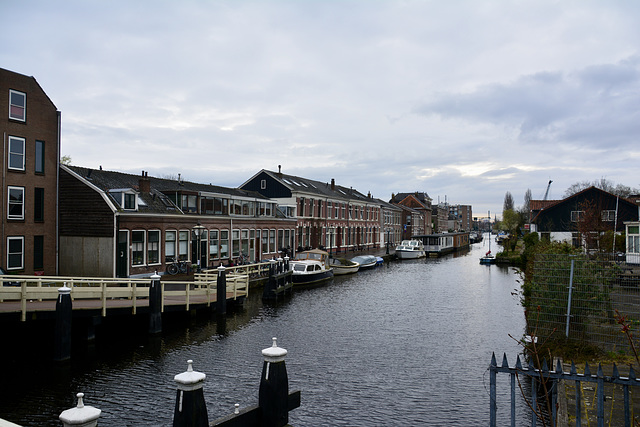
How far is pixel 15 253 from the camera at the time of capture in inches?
1056

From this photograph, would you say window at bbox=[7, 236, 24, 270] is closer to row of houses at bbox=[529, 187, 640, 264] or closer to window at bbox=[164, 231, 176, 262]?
window at bbox=[164, 231, 176, 262]

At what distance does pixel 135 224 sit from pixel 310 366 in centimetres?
1926

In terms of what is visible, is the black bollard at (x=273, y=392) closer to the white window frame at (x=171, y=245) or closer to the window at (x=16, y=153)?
the window at (x=16, y=153)

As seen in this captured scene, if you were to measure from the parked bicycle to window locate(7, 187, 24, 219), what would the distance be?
959cm

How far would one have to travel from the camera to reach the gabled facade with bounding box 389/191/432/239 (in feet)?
342

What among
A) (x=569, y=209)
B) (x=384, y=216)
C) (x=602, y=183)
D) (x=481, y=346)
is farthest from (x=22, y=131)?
(x=602, y=183)

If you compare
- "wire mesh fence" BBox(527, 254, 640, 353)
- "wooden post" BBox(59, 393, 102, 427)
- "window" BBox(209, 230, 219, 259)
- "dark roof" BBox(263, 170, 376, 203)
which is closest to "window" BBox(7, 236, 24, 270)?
"window" BBox(209, 230, 219, 259)

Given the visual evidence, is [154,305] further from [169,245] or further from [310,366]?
[169,245]

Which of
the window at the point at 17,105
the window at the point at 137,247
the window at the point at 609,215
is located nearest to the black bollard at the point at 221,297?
the window at the point at 137,247

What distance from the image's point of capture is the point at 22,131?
2727cm

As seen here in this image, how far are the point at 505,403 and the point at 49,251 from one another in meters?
28.3

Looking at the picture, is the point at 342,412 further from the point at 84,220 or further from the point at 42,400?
the point at 84,220

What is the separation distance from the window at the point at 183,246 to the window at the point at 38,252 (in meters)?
8.86

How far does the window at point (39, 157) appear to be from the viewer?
28.3m
